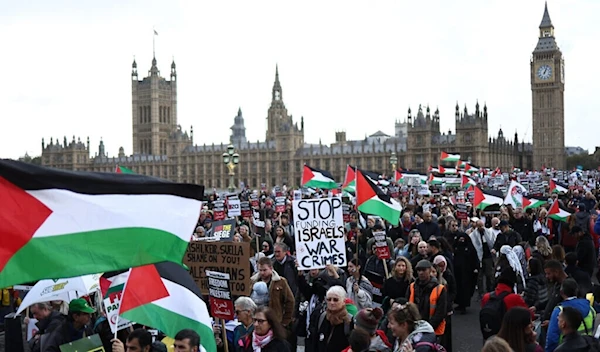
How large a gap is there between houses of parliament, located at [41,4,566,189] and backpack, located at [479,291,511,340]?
6226 centimetres

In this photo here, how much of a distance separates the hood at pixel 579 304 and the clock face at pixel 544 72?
276ft

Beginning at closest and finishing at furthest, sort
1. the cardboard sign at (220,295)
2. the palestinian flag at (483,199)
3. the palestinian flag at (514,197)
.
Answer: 1. the cardboard sign at (220,295)
2. the palestinian flag at (483,199)
3. the palestinian flag at (514,197)

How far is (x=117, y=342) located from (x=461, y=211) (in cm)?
1188

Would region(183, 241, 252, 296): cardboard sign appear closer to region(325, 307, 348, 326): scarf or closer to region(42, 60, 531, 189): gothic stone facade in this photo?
region(325, 307, 348, 326): scarf

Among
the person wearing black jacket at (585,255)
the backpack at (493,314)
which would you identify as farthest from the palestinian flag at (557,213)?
the backpack at (493,314)

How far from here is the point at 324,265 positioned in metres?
7.85

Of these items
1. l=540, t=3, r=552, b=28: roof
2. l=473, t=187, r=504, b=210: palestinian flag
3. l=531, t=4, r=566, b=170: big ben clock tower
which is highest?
l=540, t=3, r=552, b=28: roof

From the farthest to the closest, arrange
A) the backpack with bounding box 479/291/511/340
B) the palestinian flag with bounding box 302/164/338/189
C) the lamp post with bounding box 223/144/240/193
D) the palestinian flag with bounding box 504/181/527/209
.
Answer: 1. the lamp post with bounding box 223/144/240/193
2. the palestinian flag with bounding box 302/164/338/189
3. the palestinian flag with bounding box 504/181/527/209
4. the backpack with bounding box 479/291/511/340

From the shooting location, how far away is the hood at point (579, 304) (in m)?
5.70

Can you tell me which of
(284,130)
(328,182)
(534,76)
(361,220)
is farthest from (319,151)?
(361,220)

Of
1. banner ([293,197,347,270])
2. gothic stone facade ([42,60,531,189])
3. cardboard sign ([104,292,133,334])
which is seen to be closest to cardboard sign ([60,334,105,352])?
cardboard sign ([104,292,133,334])

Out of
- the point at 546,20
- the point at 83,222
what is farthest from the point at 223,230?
the point at 546,20

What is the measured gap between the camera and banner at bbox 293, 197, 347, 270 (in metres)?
7.86

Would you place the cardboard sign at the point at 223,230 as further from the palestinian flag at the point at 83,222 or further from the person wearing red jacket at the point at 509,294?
the palestinian flag at the point at 83,222
